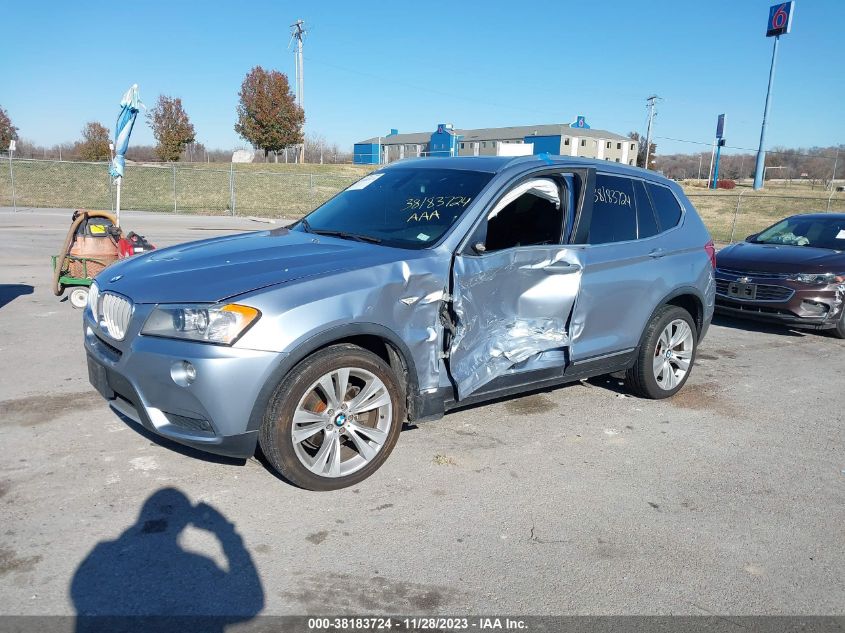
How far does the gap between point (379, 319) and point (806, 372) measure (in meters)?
5.20

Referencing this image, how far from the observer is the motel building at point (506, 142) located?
65731mm

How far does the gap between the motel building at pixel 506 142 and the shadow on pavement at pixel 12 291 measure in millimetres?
50661

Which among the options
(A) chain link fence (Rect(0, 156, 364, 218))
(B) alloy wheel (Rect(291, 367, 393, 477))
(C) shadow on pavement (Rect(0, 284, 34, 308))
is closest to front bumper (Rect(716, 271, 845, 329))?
(B) alloy wheel (Rect(291, 367, 393, 477))

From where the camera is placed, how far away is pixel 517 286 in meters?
4.36

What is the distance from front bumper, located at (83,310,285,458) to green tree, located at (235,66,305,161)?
46.8 m

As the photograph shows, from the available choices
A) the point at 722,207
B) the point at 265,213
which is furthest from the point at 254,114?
the point at 722,207

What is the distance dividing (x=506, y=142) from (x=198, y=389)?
66.9 meters

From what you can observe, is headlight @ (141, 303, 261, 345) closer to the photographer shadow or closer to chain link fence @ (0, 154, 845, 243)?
the photographer shadow

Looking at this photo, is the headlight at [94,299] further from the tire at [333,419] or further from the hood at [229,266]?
the tire at [333,419]

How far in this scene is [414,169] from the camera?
501 cm

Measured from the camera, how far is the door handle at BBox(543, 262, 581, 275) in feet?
14.8

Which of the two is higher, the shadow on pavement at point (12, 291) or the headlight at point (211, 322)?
the headlight at point (211, 322)

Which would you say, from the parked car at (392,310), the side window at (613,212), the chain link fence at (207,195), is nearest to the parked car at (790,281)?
the parked car at (392,310)

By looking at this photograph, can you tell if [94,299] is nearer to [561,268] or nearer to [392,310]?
[392,310]
